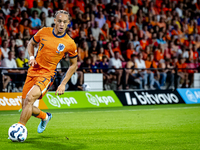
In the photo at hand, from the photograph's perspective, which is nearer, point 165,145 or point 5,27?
point 165,145

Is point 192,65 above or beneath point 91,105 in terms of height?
above

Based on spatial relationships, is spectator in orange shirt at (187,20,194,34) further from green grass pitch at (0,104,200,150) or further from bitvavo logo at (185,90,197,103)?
green grass pitch at (0,104,200,150)

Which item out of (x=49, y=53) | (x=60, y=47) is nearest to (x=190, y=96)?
(x=60, y=47)

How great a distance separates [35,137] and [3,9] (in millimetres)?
10247

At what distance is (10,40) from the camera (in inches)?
546

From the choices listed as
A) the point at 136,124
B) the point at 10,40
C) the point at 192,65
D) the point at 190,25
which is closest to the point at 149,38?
the point at 192,65

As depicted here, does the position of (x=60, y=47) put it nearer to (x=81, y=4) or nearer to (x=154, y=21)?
(x=81, y=4)

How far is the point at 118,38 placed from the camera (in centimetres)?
1706

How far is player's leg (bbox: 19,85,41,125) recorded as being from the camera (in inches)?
227

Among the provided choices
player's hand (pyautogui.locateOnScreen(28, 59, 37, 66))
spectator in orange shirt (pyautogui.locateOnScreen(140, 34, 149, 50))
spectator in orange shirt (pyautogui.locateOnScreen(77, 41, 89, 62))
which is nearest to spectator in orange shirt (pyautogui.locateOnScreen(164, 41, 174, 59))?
spectator in orange shirt (pyautogui.locateOnScreen(140, 34, 149, 50))

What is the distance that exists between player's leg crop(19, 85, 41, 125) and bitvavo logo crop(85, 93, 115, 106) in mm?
7224

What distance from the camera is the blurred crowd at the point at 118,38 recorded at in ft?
45.4

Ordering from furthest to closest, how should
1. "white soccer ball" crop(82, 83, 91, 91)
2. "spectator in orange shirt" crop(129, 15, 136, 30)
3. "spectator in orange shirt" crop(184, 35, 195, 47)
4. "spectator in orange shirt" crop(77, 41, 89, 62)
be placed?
"spectator in orange shirt" crop(184, 35, 195, 47) → "spectator in orange shirt" crop(129, 15, 136, 30) → "spectator in orange shirt" crop(77, 41, 89, 62) → "white soccer ball" crop(82, 83, 91, 91)

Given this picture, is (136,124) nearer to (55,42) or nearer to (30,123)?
(30,123)
